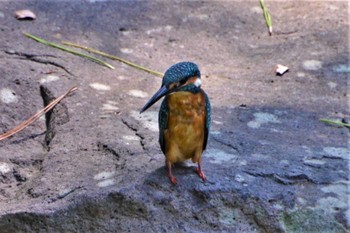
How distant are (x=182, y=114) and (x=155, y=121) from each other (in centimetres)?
107

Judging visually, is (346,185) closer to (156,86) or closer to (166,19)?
(156,86)

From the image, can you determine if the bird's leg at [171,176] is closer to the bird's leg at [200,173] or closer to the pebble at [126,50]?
the bird's leg at [200,173]

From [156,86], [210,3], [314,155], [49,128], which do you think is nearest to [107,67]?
[156,86]

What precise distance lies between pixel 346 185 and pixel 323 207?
0.28 metres

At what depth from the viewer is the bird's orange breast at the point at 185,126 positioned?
4109mm

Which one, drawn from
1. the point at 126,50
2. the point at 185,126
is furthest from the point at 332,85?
the point at 185,126

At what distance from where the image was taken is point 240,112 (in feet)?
17.9

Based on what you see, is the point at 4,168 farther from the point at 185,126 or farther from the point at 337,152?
the point at 337,152

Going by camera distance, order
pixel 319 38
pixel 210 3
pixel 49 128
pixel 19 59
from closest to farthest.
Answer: pixel 49 128, pixel 19 59, pixel 319 38, pixel 210 3

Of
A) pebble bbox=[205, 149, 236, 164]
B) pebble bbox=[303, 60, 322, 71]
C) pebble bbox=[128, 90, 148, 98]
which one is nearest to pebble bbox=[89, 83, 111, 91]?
pebble bbox=[128, 90, 148, 98]

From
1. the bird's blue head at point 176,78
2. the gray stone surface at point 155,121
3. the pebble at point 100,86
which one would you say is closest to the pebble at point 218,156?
the gray stone surface at point 155,121

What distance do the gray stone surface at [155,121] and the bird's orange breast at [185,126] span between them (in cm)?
17

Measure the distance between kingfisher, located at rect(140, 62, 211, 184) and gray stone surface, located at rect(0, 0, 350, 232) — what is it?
17 cm

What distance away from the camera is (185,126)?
417 centimetres
